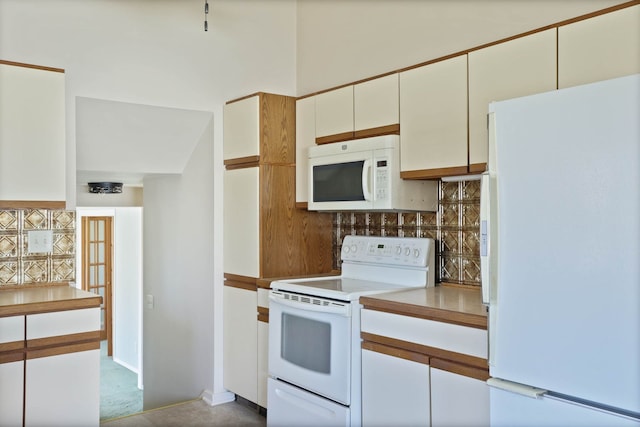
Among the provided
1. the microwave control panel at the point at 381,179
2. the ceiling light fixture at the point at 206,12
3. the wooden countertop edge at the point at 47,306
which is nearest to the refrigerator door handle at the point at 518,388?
the microwave control panel at the point at 381,179

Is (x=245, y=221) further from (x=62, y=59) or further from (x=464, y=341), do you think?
(x=464, y=341)

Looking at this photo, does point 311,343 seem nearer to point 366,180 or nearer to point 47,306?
point 366,180

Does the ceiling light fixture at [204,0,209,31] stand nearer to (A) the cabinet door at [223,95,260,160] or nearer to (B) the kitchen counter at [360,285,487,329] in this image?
(A) the cabinet door at [223,95,260,160]

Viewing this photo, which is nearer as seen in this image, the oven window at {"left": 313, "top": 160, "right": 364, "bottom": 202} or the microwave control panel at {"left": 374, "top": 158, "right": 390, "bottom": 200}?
the microwave control panel at {"left": 374, "top": 158, "right": 390, "bottom": 200}

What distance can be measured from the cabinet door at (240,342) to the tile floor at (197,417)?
0.11m

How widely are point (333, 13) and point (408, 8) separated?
71 cm

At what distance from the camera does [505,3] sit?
293cm

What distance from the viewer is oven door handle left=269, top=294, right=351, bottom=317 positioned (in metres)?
2.70

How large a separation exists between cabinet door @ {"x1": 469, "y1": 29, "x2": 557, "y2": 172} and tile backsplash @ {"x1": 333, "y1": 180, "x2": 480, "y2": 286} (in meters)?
0.42

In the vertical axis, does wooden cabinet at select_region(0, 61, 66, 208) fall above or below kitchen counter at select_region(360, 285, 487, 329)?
above

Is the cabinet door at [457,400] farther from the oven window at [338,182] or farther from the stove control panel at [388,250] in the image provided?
the oven window at [338,182]

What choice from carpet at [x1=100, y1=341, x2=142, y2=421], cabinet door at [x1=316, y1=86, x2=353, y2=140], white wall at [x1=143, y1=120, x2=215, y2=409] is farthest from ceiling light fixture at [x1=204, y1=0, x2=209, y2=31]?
carpet at [x1=100, y1=341, x2=142, y2=421]

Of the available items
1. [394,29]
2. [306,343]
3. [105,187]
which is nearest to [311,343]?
[306,343]

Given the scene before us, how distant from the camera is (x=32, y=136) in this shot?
296 cm
